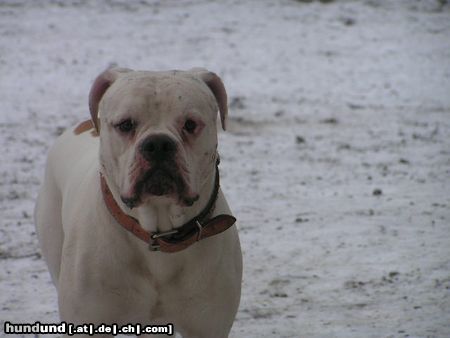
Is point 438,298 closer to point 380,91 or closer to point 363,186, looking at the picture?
point 363,186

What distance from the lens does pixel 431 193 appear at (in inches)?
267

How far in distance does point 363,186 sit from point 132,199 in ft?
12.7

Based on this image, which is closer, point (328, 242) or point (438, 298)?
point (438, 298)

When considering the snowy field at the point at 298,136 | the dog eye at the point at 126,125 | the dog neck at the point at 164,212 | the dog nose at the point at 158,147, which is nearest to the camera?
the dog nose at the point at 158,147

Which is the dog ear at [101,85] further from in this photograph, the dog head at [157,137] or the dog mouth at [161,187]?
the dog mouth at [161,187]

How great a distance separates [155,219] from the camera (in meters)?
3.53

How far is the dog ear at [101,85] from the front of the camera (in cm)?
364

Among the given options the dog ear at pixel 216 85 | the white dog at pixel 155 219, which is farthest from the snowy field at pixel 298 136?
the dog ear at pixel 216 85

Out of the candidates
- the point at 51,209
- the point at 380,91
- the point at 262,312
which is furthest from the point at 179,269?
the point at 380,91

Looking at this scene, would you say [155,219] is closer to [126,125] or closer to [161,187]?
[161,187]

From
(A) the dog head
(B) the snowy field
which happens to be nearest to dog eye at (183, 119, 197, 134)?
(A) the dog head

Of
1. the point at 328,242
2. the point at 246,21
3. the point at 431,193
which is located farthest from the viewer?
the point at 246,21

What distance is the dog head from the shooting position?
3.27 metres

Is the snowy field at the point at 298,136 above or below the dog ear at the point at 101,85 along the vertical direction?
below
